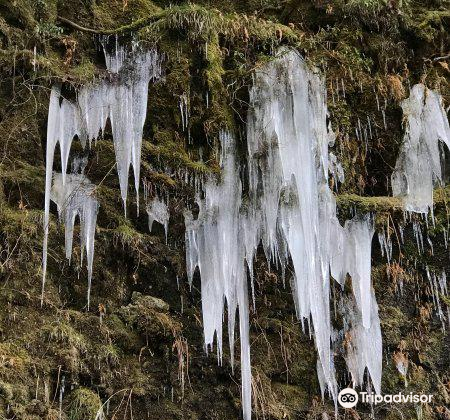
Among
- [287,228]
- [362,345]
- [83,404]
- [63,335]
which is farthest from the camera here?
[362,345]

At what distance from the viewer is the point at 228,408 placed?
5.20 metres

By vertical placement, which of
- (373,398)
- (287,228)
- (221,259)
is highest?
(287,228)

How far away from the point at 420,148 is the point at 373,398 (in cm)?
294

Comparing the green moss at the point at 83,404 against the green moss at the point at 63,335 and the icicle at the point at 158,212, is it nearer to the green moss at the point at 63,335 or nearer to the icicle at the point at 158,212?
the green moss at the point at 63,335

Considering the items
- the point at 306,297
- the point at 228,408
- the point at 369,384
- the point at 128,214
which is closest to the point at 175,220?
the point at 128,214

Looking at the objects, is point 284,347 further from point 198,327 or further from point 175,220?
point 175,220

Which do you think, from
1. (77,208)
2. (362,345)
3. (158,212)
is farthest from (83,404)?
(362,345)

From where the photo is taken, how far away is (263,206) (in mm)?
5398

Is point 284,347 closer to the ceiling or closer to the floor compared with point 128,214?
closer to the floor

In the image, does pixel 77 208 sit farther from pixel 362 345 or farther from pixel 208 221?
pixel 362 345

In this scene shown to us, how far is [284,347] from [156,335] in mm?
1443

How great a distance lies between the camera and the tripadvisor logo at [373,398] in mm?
5645

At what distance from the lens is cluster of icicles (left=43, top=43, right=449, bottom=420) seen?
5051 millimetres

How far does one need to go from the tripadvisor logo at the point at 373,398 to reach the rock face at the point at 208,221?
0.07 metres
